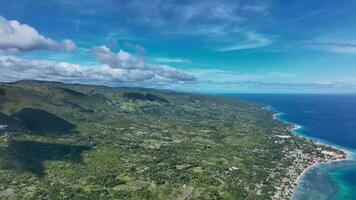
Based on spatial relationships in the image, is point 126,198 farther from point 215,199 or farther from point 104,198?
point 215,199

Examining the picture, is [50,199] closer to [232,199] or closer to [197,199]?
[197,199]

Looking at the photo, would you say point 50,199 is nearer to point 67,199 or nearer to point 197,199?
point 67,199

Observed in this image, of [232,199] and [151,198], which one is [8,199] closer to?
[151,198]

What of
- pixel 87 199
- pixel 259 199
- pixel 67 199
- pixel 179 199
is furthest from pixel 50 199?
pixel 259 199

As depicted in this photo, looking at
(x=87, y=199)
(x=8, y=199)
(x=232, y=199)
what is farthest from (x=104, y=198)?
(x=232, y=199)

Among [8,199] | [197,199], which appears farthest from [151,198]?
[8,199]

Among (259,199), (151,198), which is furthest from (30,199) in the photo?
(259,199)
